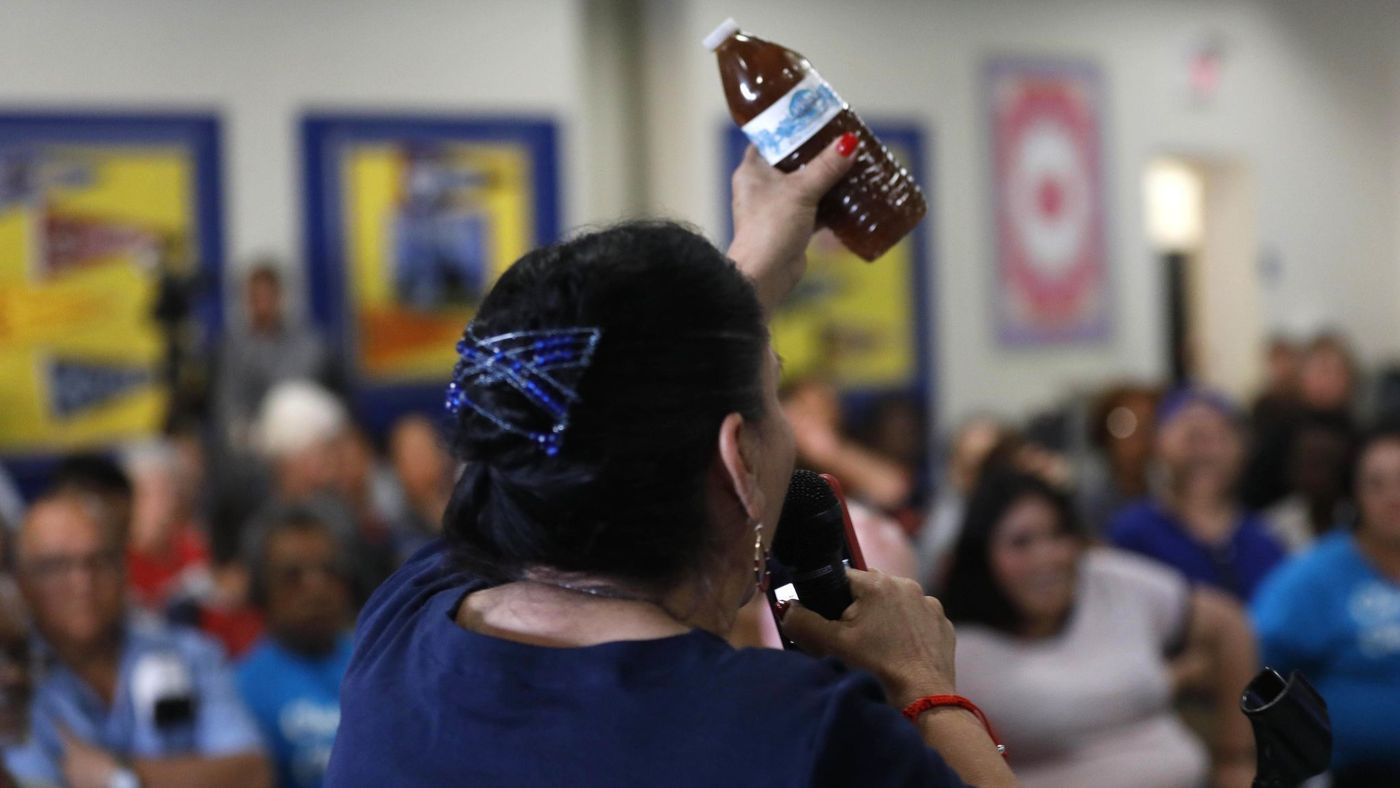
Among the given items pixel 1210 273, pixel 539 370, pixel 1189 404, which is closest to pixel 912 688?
pixel 539 370

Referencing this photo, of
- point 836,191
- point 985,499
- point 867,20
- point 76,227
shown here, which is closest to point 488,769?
point 836,191

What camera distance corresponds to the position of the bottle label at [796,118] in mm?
1503

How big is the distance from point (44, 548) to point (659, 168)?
17.2ft

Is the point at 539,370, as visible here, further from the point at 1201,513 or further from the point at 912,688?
the point at 1201,513

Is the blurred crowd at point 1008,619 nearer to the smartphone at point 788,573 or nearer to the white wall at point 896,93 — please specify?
the smartphone at point 788,573

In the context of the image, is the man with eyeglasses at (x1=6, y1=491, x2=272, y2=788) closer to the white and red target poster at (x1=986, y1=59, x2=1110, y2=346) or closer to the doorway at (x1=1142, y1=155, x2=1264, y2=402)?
the white and red target poster at (x1=986, y1=59, x2=1110, y2=346)

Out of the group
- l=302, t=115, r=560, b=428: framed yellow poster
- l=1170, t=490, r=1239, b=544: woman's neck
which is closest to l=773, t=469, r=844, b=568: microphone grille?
l=1170, t=490, r=1239, b=544: woman's neck

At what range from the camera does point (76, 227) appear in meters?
6.37

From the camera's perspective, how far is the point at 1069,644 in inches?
115

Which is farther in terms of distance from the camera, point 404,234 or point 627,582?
point 404,234

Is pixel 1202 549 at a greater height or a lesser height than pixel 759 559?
lesser

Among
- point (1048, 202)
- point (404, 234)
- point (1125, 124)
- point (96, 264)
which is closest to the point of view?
point (96, 264)

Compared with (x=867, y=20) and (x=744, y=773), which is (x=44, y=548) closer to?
(x=744, y=773)

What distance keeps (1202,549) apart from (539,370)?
3.09 meters
